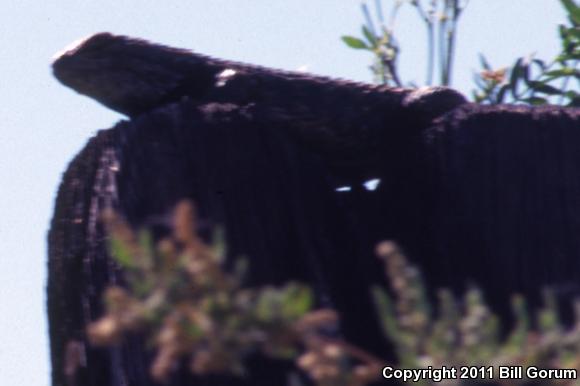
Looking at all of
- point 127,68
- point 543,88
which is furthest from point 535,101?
point 127,68

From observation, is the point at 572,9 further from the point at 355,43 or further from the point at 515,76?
the point at 355,43

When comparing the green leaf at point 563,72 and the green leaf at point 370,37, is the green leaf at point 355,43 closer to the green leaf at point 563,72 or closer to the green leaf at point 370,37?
the green leaf at point 370,37

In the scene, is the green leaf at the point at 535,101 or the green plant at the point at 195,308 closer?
the green plant at the point at 195,308

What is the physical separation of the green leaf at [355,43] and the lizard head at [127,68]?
46.4 inches

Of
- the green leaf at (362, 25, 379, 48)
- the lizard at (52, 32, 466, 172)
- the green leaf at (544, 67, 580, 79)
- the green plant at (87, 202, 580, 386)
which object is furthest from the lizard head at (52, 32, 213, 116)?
the green plant at (87, 202, 580, 386)

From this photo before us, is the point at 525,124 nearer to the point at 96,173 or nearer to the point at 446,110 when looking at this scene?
the point at 446,110

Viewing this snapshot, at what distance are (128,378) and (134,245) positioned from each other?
1141 millimetres

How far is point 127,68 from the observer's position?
7.37 ft

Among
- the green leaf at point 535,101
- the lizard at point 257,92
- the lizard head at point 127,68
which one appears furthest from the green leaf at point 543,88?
the lizard head at point 127,68

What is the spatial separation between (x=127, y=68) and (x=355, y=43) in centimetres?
128

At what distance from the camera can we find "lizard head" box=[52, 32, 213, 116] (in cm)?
223

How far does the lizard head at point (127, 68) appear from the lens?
2.23 metres

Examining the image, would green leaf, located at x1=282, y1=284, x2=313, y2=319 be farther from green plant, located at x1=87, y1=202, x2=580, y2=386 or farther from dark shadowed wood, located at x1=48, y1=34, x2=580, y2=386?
dark shadowed wood, located at x1=48, y1=34, x2=580, y2=386

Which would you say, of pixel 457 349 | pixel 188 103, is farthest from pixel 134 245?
pixel 188 103
